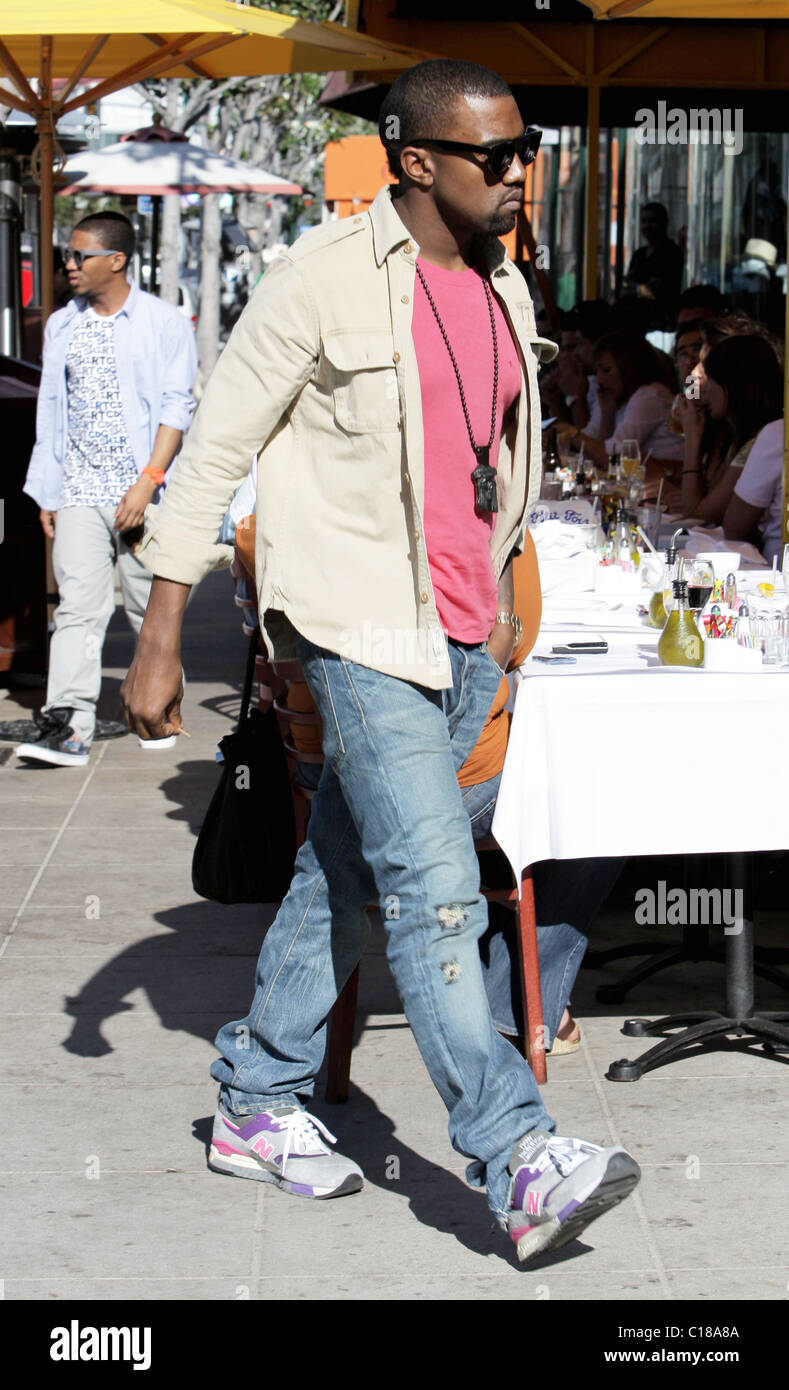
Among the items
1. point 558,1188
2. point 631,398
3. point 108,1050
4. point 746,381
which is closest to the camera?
point 558,1188

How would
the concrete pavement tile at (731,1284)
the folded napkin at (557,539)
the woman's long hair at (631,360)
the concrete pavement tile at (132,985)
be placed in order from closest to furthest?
the concrete pavement tile at (731,1284) → the concrete pavement tile at (132,985) → the folded napkin at (557,539) → the woman's long hair at (631,360)

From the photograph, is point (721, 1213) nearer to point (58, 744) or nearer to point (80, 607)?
point (58, 744)

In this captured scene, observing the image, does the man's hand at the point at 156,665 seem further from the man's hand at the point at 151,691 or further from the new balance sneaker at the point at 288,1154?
the new balance sneaker at the point at 288,1154

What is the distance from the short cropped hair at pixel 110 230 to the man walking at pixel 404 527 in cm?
433

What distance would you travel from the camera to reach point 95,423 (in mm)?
7273

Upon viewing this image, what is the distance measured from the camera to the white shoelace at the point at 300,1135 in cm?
340

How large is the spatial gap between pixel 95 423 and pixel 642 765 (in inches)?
160

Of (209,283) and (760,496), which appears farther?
(209,283)

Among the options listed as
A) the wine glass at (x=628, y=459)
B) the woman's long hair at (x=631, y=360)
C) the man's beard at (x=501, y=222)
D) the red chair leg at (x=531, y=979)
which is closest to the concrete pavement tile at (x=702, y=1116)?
the red chair leg at (x=531, y=979)

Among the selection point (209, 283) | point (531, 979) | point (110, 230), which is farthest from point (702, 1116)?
point (209, 283)

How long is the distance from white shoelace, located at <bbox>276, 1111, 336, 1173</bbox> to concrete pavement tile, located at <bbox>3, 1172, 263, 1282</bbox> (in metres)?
0.12

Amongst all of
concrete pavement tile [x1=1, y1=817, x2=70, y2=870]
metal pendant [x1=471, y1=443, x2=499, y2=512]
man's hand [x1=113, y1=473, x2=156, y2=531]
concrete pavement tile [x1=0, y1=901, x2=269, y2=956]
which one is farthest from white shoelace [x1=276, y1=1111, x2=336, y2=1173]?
man's hand [x1=113, y1=473, x2=156, y2=531]

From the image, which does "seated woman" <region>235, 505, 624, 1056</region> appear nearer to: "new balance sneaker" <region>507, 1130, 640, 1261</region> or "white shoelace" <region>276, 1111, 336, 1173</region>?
"white shoelace" <region>276, 1111, 336, 1173</region>

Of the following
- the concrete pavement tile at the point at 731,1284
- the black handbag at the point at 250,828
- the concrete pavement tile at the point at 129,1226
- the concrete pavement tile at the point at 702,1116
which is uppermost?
the black handbag at the point at 250,828
